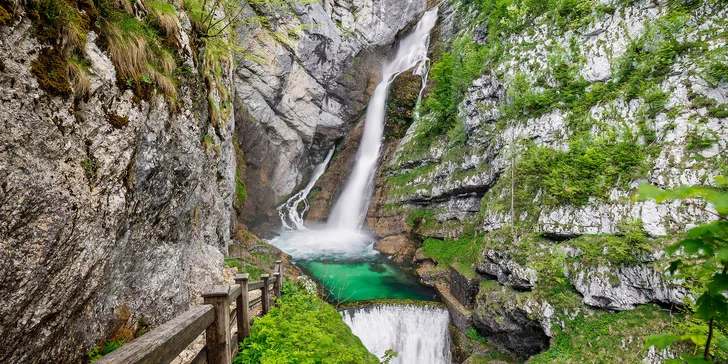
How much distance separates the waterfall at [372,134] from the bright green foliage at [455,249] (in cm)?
746

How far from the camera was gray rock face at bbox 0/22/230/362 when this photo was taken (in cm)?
220

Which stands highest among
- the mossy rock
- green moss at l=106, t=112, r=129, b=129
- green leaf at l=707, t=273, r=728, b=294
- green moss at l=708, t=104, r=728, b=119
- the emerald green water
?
green moss at l=708, t=104, r=728, b=119

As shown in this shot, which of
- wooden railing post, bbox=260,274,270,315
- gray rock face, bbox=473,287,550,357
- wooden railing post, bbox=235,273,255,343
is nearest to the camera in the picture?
wooden railing post, bbox=235,273,255,343

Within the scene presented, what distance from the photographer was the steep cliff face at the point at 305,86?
68.8 ft

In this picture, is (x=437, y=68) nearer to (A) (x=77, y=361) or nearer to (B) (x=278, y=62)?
(B) (x=278, y=62)

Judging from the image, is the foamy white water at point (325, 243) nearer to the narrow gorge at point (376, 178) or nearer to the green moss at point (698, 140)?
the narrow gorge at point (376, 178)

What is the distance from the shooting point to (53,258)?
7.98ft

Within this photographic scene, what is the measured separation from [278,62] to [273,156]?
22.9ft

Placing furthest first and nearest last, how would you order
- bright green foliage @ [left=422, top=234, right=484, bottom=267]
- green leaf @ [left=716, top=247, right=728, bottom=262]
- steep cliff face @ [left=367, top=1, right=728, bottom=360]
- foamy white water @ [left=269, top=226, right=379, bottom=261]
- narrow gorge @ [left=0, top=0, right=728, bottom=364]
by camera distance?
1. foamy white water @ [left=269, top=226, right=379, bottom=261]
2. bright green foliage @ [left=422, top=234, right=484, bottom=267]
3. steep cliff face @ [left=367, top=1, right=728, bottom=360]
4. narrow gorge @ [left=0, top=0, right=728, bottom=364]
5. green leaf @ [left=716, top=247, right=728, bottom=262]

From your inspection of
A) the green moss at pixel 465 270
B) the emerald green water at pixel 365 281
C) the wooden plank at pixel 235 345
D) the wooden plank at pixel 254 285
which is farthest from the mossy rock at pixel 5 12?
the green moss at pixel 465 270

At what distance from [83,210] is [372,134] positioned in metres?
24.1

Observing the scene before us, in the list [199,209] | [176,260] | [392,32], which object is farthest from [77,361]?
[392,32]

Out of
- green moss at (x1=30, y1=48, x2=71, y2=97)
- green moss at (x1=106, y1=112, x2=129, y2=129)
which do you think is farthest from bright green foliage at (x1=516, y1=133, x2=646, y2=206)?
green moss at (x1=30, y1=48, x2=71, y2=97)

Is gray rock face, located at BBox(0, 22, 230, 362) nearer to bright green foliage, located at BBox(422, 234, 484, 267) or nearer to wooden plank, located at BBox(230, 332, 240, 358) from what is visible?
wooden plank, located at BBox(230, 332, 240, 358)
